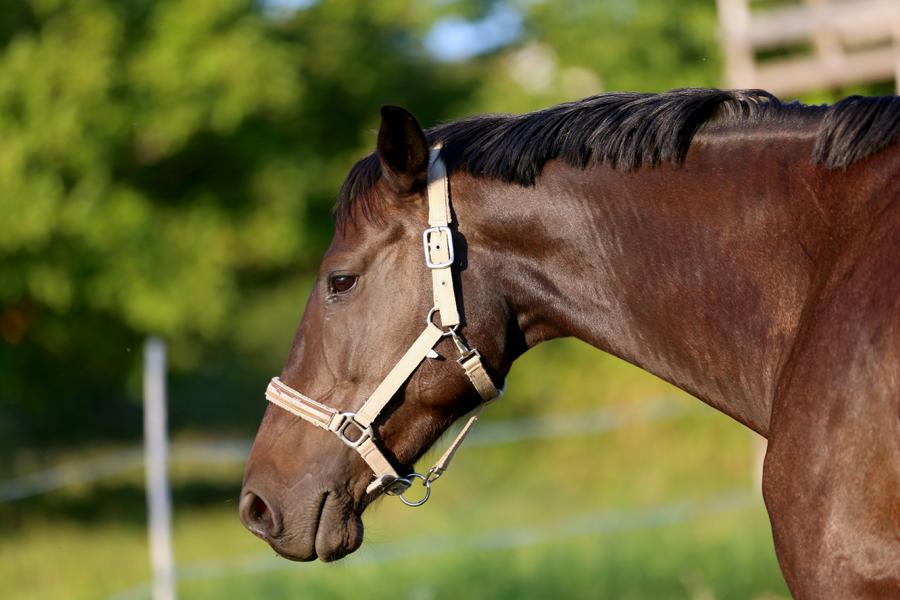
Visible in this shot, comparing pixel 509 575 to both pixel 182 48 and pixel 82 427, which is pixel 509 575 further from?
pixel 82 427

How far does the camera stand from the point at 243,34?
10.6 m

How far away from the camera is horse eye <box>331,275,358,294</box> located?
2.83 meters

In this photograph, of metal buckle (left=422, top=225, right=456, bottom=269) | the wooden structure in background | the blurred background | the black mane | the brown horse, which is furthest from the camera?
the wooden structure in background

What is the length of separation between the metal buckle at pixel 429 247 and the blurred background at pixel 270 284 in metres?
3.67

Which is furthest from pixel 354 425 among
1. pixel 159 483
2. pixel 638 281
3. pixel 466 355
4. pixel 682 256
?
pixel 159 483

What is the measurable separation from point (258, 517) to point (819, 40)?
22.9ft

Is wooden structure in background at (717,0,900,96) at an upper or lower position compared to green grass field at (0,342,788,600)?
upper

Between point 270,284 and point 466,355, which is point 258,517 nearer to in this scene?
point 466,355

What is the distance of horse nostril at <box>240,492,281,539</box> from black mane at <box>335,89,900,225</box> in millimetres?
768

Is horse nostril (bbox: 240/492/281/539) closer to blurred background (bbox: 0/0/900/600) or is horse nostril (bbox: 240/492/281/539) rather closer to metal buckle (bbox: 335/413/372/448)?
metal buckle (bbox: 335/413/372/448)

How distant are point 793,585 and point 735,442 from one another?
37.3ft

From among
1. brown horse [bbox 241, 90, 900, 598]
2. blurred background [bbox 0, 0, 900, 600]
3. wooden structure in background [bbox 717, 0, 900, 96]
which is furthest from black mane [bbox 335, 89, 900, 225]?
wooden structure in background [bbox 717, 0, 900, 96]

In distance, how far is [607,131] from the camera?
270cm

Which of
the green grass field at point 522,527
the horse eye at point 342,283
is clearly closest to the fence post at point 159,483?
the green grass field at point 522,527
